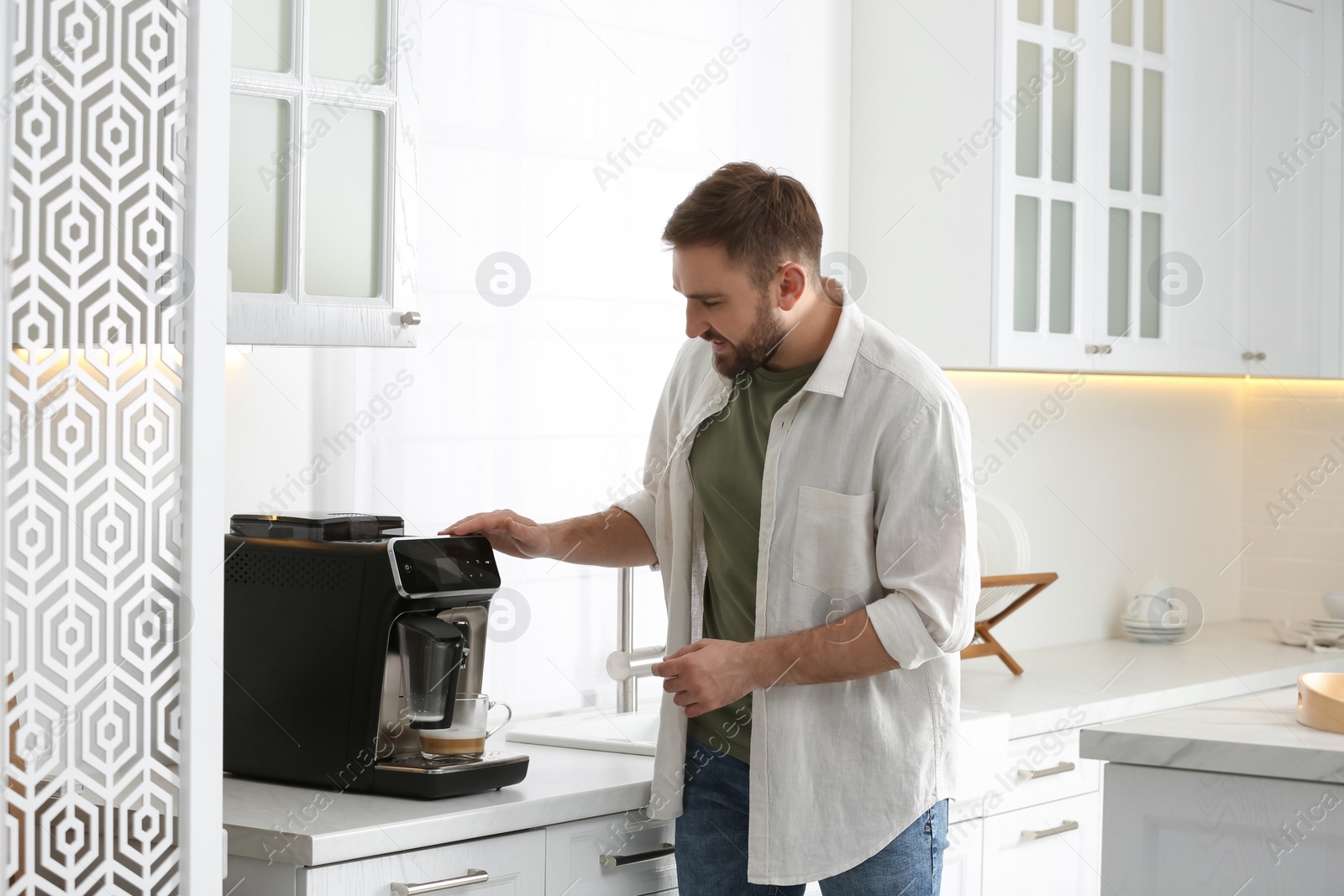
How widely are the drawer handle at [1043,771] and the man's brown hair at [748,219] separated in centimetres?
123

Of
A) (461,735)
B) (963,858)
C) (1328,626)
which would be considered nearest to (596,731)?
(461,735)

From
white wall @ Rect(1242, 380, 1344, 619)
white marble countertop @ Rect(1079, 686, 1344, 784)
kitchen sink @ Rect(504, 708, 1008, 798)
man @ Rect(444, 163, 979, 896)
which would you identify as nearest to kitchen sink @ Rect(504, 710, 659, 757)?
kitchen sink @ Rect(504, 708, 1008, 798)

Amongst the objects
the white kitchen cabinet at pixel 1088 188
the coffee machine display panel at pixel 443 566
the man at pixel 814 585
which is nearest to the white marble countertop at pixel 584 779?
the man at pixel 814 585

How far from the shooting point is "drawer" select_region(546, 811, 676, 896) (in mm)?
1699

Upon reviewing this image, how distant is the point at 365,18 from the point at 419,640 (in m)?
0.81

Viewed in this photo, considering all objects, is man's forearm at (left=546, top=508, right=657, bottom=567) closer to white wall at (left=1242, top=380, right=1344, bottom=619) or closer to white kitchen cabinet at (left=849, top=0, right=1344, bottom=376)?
white kitchen cabinet at (left=849, top=0, right=1344, bottom=376)

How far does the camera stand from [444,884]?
1.58 meters

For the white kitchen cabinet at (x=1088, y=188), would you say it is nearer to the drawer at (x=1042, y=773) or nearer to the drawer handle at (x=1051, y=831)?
the drawer at (x=1042, y=773)

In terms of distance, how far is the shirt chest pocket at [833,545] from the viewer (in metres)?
1.60

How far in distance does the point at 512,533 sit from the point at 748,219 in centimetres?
56

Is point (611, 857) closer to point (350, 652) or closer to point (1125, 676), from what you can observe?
point (350, 652)

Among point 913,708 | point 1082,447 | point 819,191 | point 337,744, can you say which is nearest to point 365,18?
point 337,744

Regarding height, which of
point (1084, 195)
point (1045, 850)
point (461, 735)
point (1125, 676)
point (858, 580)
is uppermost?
point (1084, 195)

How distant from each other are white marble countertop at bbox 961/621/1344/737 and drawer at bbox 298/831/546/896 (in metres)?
1.07
